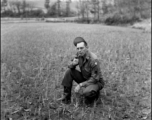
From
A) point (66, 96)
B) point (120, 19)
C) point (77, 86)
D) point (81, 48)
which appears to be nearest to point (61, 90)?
point (66, 96)

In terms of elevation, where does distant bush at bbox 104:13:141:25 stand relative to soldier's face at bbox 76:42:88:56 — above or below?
above

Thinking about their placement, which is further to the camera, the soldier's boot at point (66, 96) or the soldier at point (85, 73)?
the soldier's boot at point (66, 96)

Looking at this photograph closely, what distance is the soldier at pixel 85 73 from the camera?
361cm

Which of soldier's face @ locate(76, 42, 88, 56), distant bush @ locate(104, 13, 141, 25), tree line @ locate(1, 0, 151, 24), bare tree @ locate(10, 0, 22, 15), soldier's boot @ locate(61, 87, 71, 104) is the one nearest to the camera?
soldier's face @ locate(76, 42, 88, 56)

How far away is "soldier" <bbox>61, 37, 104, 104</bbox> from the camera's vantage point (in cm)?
361

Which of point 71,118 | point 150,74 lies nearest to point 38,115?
point 71,118

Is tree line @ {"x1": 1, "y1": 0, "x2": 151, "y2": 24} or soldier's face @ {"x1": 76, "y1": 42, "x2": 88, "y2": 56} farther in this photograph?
tree line @ {"x1": 1, "y1": 0, "x2": 151, "y2": 24}

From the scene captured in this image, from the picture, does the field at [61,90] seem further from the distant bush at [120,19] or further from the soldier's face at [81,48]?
the distant bush at [120,19]

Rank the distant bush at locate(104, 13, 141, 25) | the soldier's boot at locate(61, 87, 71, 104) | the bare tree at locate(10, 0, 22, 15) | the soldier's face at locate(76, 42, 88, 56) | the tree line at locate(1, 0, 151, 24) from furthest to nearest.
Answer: the bare tree at locate(10, 0, 22, 15) < the tree line at locate(1, 0, 151, 24) < the distant bush at locate(104, 13, 141, 25) < the soldier's boot at locate(61, 87, 71, 104) < the soldier's face at locate(76, 42, 88, 56)

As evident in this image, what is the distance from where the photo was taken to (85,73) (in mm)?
3805

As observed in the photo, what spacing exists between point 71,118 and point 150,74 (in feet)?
10.6

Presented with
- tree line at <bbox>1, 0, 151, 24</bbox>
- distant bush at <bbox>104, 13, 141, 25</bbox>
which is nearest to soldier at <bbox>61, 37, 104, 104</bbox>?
distant bush at <bbox>104, 13, 141, 25</bbox>

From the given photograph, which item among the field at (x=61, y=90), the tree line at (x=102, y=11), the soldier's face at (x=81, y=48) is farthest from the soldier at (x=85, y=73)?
the tree line at (x=102, y=11)

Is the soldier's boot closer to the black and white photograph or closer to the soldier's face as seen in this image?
the black and white photograph
